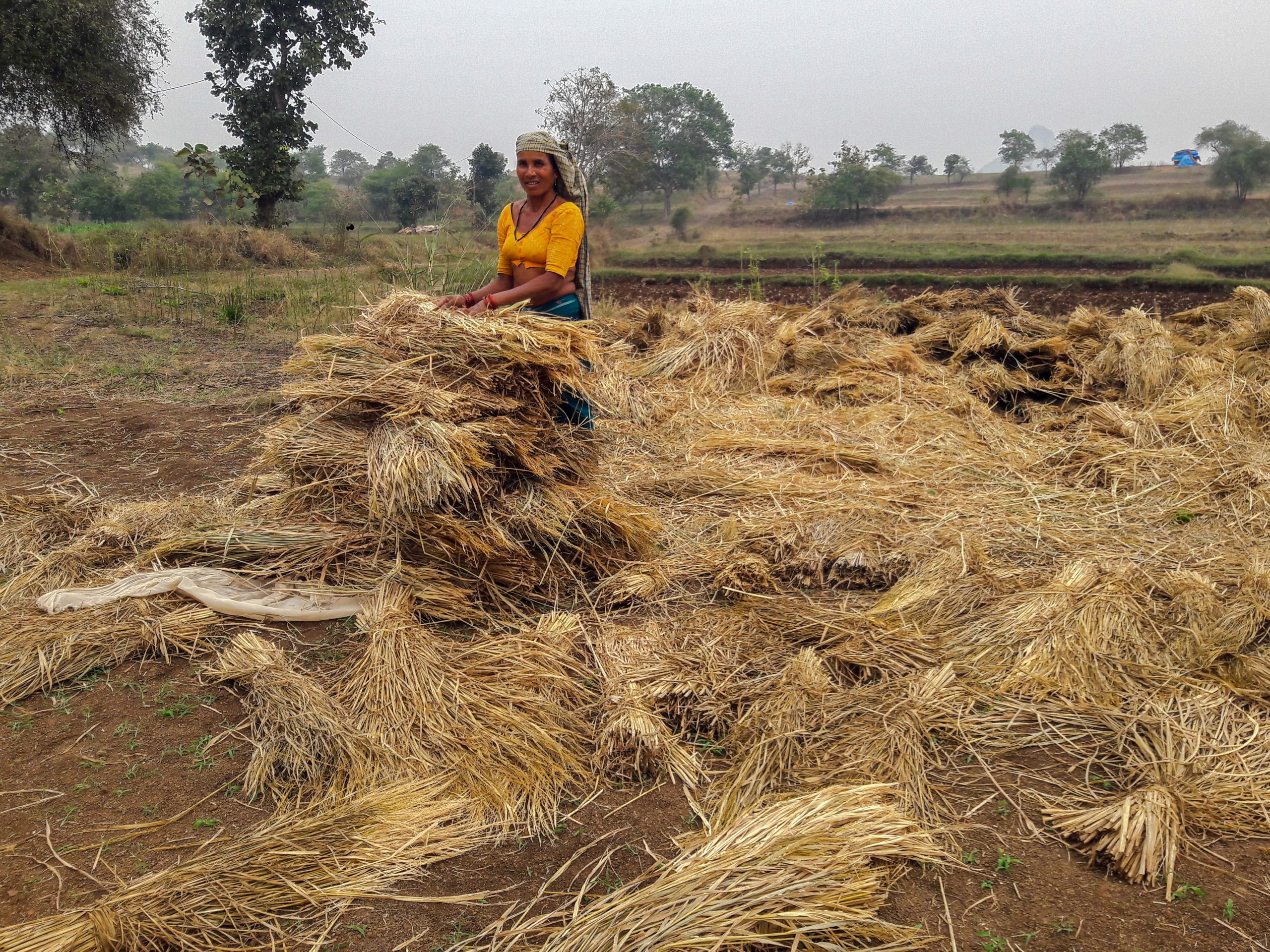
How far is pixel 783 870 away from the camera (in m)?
1.67

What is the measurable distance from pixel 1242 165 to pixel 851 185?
1474 cm

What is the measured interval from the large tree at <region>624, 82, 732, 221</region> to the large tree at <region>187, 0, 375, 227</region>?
26.5 meters

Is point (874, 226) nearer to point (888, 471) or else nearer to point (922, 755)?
point (888, 471)

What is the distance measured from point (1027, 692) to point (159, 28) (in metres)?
17.1

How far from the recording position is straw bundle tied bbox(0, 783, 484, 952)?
1.59 m

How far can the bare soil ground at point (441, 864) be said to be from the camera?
5.52 feet

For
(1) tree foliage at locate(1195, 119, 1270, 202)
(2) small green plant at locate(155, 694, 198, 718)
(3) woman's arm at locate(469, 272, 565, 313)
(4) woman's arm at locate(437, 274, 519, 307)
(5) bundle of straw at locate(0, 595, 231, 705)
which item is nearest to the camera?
(2) small green plant at locate(155, 694, 198, 718)

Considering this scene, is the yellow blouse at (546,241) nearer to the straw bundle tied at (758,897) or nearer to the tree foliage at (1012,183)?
the straw bundle tied at (758,897)

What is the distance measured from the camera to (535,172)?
337 centimetres

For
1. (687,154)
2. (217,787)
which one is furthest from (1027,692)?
(687,154)

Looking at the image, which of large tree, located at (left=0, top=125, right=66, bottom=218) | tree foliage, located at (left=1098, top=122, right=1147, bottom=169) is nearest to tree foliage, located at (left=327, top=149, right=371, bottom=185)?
large tree, located at (left=0, top=125, right=66, bottom=218)

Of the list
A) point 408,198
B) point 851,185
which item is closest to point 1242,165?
point 851,185

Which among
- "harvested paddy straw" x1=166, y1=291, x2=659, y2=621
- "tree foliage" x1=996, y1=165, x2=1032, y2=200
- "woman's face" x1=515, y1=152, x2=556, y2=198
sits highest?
"tree foliage" x1=996, y1=165, x2=1032, y2=200

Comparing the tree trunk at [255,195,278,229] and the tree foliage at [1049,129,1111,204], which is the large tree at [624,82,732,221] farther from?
the tree trunk at [255,195,278,229]
